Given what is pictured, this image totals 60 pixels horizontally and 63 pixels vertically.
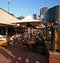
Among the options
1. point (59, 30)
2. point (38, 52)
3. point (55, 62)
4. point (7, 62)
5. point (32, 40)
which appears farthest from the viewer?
point (32, 40)

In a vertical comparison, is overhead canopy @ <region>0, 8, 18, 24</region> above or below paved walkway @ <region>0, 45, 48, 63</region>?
above

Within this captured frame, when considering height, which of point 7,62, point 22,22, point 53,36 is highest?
point 22,22

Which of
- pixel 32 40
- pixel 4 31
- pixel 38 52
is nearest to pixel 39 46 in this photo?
pixel 38 52

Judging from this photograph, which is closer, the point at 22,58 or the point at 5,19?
the point at 22,58

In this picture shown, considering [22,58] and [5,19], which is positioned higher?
[5,19]

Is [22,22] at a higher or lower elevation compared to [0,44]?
higher

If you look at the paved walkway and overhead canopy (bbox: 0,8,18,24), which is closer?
the paved walkway

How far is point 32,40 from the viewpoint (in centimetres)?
1645

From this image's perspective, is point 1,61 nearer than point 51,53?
No

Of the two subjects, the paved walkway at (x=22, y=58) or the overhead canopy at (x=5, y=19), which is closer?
the paved walkway at (x=22, y=58)

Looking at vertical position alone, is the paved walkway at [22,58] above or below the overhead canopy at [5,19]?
below

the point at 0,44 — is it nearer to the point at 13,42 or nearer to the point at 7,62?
the point at 13,42

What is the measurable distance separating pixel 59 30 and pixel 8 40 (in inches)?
433

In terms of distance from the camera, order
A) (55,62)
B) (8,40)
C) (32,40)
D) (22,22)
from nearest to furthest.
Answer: (55,62) → (22,22) → (32,40) → (8,40)
